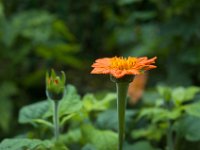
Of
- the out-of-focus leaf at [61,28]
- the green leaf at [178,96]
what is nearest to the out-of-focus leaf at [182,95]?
the green leaf at [178,96]

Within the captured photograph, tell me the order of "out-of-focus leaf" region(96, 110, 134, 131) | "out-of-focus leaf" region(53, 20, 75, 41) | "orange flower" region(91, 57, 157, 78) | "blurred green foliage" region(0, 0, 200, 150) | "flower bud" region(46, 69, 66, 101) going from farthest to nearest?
"out-of-focus leaf" region(53, 20, 75, 41) < "blurred green foliage" region(0, 0, 200, 150) < "out-of-focus leaf" region(96, 110, 134, 131) < "flower bud" region(46, 69, 66, 101) < "orange flower" region(91, 57, 157, 78)

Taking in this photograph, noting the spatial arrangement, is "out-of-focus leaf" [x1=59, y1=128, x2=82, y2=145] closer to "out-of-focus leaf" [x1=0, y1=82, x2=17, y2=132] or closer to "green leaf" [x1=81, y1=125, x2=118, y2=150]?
"green leaf" [x1=81, y1=125, x2=118, y2=150]

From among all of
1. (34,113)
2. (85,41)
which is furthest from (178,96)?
(85,41)

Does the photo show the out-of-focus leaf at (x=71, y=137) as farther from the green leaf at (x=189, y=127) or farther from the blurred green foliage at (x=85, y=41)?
the blurred green foliage at (x=85, y=41)

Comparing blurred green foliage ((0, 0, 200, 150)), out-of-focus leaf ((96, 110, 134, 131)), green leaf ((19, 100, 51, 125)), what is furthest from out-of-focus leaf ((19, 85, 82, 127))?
blurred green foliage ((0, 0, 200, 150))

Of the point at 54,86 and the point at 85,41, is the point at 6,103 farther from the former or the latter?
the point at 54,86
